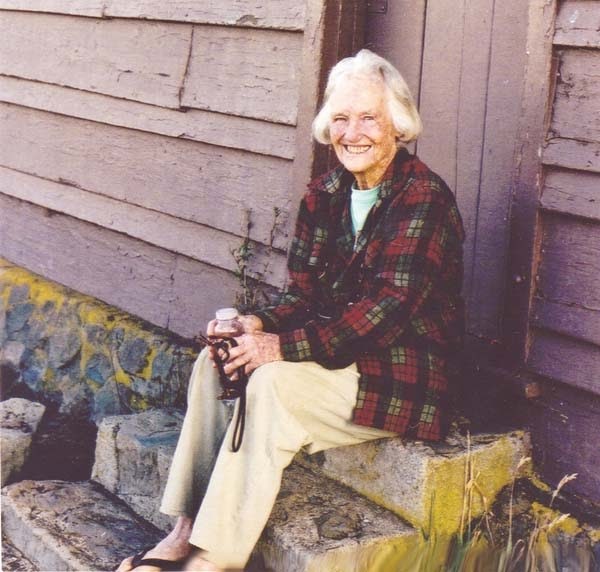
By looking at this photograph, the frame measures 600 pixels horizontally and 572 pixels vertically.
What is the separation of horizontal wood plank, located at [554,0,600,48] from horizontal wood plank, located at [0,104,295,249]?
4.66ft

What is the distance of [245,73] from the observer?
452 cm

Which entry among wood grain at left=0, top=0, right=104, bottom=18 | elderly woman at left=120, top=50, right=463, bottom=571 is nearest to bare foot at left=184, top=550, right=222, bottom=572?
elderly woman at left=120, top=50, right=463, bottom=571

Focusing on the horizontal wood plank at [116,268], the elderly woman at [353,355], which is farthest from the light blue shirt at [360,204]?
the horizontal wood plank at [116,268]

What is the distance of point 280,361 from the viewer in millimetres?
3170

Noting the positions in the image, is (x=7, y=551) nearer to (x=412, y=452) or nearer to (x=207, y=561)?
(x=207, y=561)

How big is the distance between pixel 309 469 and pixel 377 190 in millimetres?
1054

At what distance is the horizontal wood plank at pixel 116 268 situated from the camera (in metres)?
5.00

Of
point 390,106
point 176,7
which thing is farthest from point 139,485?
point 176,7

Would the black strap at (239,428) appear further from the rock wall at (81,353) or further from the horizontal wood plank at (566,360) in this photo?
the rock wall at (81,353)

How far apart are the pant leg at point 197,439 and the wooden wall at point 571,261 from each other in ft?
3.49

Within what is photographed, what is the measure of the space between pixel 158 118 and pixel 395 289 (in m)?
2.25

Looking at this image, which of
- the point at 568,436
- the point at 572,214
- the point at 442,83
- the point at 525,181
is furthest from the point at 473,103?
the point at 568,436

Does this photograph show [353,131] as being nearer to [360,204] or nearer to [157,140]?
[360,204]

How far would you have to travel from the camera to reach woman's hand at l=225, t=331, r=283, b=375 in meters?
3.17
